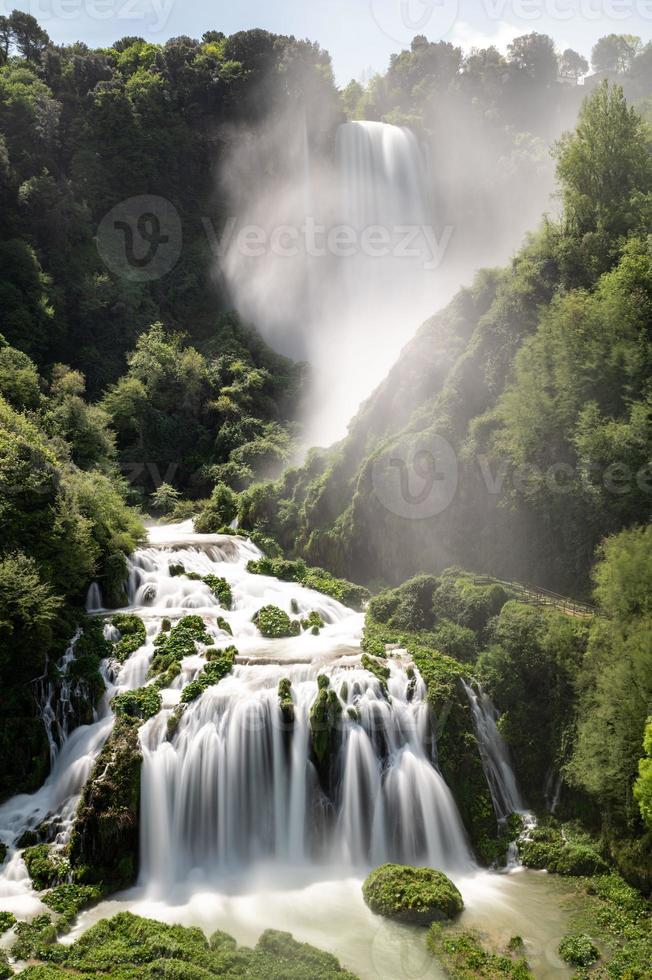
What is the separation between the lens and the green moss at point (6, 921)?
1270 centimetres

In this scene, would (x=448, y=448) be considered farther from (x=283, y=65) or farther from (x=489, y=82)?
(x=489, y=82)

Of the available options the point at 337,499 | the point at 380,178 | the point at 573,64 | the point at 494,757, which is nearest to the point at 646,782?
the point at 494,757

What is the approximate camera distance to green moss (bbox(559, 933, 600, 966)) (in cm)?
1216

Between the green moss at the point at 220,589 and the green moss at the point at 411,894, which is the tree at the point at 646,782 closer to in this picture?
the green moss at the point at 411,894

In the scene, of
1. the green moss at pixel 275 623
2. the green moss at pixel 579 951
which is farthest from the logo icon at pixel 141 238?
the green moss at pixel 579 951

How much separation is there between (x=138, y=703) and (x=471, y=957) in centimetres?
1006

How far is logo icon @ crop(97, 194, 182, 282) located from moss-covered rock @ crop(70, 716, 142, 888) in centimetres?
4445

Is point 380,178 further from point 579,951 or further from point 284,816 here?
point 579,951

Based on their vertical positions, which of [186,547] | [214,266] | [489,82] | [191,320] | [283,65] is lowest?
[186,547]

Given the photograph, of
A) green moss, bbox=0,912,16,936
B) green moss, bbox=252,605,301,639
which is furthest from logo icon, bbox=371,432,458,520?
green moss, bbox=0,912,16,936

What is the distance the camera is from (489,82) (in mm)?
70125

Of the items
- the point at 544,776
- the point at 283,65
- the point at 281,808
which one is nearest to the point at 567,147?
the point at 544,776

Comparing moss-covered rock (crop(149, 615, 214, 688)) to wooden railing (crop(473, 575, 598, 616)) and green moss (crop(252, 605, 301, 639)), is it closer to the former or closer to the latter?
green moss (crop(252, 605, 301, 639))

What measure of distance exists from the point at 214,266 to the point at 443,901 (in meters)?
52.4
